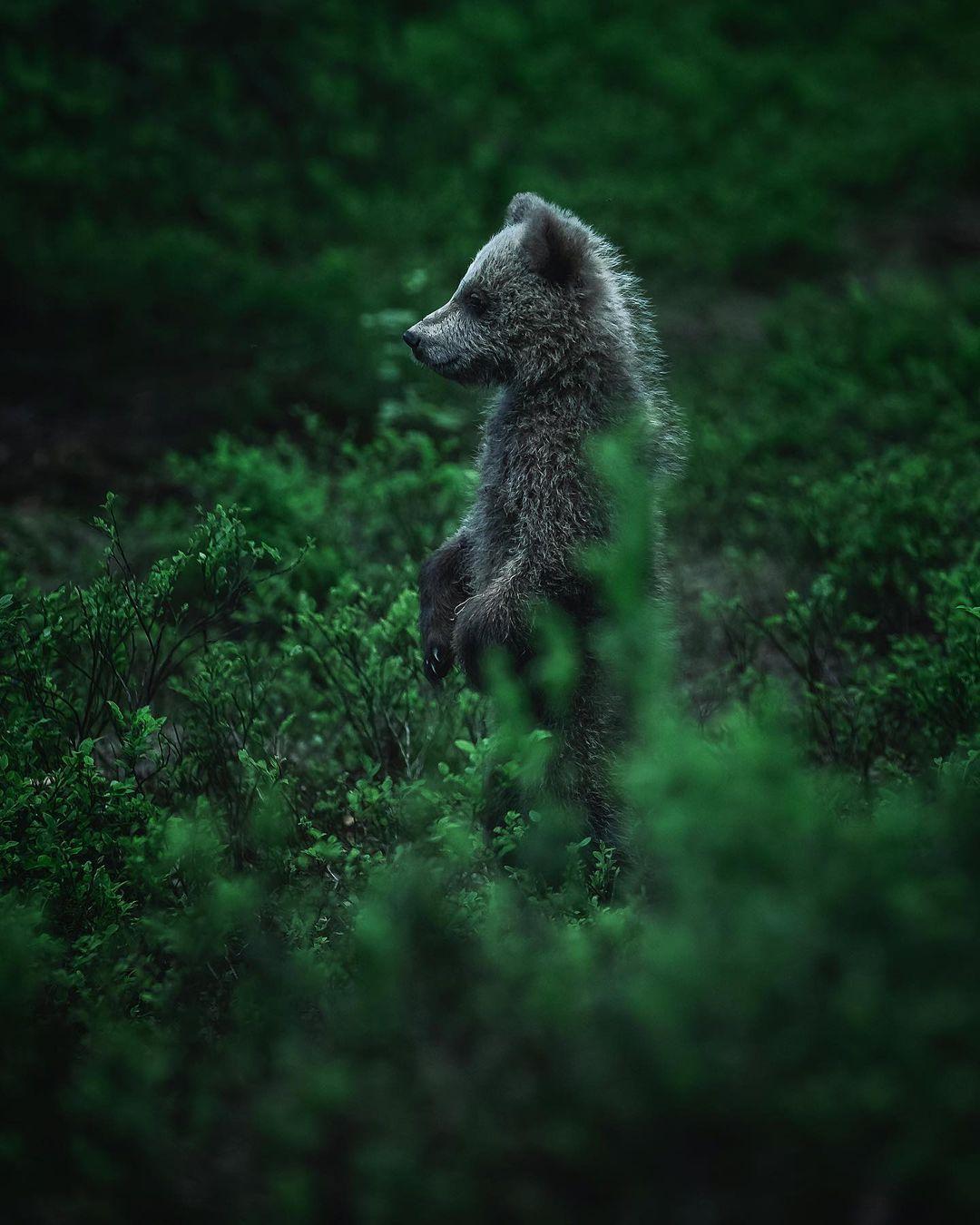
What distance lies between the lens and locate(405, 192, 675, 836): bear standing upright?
341cm

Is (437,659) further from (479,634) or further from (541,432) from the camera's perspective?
(541,432)

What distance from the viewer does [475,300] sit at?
374cm

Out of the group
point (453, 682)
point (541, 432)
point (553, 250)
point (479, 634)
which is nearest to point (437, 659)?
point (479, 634)

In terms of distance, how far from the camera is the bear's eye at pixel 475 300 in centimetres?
372

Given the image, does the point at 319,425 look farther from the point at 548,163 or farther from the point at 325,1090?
the point at 325,1090

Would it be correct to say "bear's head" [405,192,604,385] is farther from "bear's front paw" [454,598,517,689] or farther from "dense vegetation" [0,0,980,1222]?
"dense vegetation" [0,0,980,1222]

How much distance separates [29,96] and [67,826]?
6.20m

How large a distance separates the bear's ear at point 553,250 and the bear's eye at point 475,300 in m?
0.20

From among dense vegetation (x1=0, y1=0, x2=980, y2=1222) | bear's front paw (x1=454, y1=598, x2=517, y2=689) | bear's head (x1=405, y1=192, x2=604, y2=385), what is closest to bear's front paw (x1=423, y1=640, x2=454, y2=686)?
bear's front paw (x1=454, y1=598, x2=517, y2=689)

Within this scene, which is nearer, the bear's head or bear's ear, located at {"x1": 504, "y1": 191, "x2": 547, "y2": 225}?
the bear's head

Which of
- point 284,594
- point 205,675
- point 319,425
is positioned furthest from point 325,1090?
point 319,425

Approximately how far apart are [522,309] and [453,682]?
1.59 metres

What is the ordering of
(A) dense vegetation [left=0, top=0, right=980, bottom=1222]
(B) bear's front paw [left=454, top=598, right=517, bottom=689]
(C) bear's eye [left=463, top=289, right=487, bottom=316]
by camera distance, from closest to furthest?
1. (A) dense vegetation [left=0, top=0, right=980, bottom=1222]
2. (B) bear's front paw [left=454, top=598, right=517, bottom=689]
3. (C) bear's eye [left=463, top=289, right=487, bottom=316]

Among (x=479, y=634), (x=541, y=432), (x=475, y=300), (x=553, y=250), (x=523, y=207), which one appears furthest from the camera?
(x=523, y=207)
